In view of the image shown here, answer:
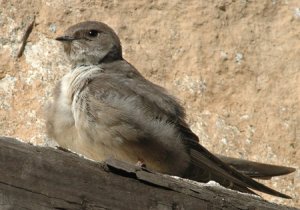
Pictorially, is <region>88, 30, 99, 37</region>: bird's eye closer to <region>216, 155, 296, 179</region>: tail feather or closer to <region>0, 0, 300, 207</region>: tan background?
<region>0, 0, 300, 207</region>: tan background

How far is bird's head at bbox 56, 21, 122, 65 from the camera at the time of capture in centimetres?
541

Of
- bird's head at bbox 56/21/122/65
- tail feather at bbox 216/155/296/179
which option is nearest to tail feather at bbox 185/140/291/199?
tail feather at bbox 216/155/296/179

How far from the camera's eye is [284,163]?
16.9ft

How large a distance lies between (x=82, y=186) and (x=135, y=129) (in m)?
1.69

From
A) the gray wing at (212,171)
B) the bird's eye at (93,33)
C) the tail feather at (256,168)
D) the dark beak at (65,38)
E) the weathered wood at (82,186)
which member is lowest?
the weathered wood at (82,186)

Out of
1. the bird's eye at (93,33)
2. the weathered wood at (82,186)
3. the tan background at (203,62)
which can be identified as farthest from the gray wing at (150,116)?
the weathered wood at (82,186)

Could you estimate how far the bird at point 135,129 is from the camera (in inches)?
180

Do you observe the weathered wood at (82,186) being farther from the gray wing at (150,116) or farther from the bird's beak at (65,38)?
the bird's beak at (65,38)

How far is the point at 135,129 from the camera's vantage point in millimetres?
4590

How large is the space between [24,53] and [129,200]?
2.47 meters

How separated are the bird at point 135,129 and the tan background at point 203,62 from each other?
0.99 feet

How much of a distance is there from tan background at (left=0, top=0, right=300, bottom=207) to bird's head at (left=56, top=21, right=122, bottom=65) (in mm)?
103

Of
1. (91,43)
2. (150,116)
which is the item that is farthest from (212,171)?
(91,43)

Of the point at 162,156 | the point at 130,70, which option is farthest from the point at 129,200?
the point at 130,70
